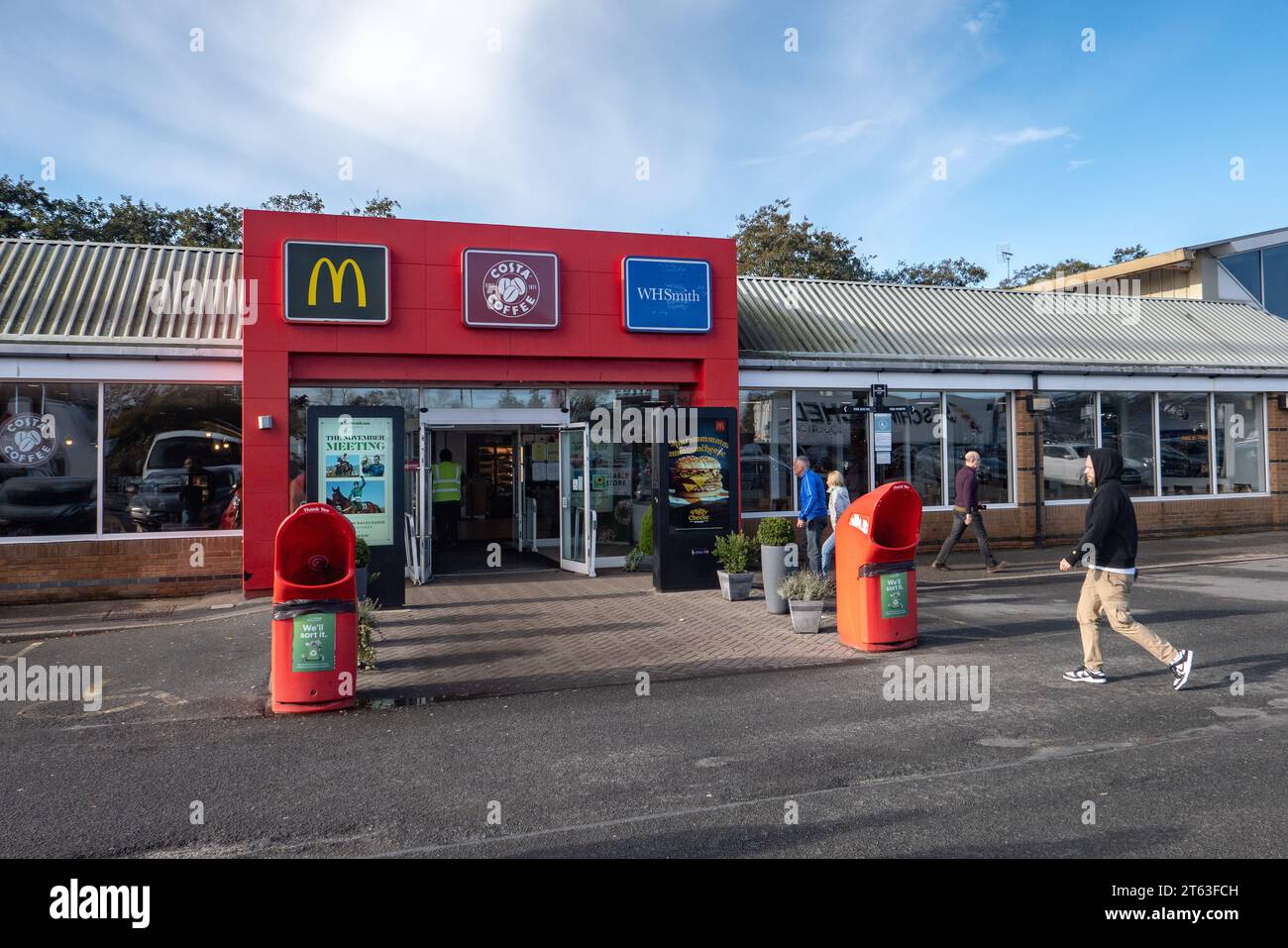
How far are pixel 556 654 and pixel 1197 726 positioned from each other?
17.0ft

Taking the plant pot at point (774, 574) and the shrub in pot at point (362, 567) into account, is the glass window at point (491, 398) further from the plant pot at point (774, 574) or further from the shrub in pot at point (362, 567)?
the plant pot at point (774, 574)

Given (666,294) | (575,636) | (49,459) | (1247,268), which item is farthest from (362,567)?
(1247,268)

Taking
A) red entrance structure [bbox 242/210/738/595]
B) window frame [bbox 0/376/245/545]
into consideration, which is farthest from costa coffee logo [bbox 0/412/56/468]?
red entrance structure [bbox 242/210/738/595]

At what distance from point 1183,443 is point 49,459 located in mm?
20154

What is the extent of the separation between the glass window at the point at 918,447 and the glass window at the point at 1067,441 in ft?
7.31

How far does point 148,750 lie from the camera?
5.93 metres

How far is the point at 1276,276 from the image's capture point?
74.1 ft

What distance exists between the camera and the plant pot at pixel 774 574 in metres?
10.5

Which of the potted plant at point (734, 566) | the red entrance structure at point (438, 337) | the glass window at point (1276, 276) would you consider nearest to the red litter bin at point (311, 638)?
the red entrance structure at point (438, 337)

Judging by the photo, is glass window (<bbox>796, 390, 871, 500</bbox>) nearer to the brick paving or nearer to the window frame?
the brick paving

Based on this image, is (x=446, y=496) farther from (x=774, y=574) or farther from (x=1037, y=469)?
(x=1037, y=469)
